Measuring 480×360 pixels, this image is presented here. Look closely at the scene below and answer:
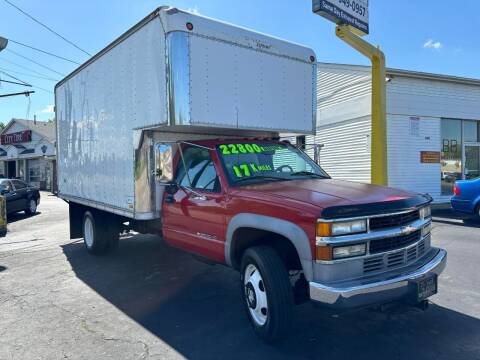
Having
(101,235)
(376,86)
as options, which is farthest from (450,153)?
(101,235)

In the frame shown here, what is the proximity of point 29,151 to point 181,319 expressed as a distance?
39.3 metres

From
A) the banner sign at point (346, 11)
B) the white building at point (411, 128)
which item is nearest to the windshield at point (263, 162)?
the banner sign at point (346, 11)

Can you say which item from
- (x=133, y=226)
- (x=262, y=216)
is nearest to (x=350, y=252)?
(x=262, y=216)

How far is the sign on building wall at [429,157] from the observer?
14930mm

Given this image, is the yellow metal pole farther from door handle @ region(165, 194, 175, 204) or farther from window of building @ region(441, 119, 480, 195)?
door handle @ region(165, 194, 175, 204)

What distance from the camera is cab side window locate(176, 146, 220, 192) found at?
505 cm

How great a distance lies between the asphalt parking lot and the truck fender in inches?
32.4

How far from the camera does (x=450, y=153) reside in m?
15.7

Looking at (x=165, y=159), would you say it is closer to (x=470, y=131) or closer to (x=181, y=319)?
(x=181, y=319)

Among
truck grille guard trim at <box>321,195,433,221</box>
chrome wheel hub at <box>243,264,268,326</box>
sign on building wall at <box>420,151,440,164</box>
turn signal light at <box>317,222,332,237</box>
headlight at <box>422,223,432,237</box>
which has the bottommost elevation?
chrome wheel hub at <box>243,264,268,326</box>

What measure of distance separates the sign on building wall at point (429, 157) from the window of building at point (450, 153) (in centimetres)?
42

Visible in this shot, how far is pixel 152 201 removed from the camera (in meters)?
5.85

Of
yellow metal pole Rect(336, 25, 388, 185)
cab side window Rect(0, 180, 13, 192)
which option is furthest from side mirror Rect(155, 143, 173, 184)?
cab side window Rect(0, 180, 13, 192)

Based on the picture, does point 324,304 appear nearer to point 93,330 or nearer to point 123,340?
point 123,340
